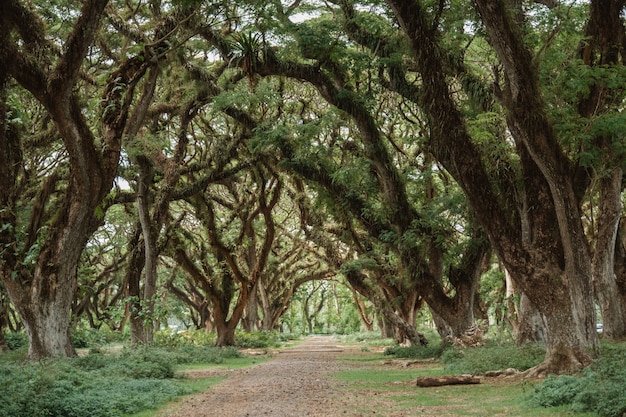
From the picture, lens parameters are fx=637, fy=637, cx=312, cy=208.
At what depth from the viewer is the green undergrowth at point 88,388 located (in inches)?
288

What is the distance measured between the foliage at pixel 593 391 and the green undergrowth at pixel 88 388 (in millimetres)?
5215

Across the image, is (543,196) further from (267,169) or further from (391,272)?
(267,169)

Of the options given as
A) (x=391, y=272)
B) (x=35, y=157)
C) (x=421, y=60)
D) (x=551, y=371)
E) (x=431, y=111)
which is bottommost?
(x=551, y=371)

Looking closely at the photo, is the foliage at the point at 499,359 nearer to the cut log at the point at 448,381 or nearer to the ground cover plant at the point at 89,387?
the cut log at the point at 448,381

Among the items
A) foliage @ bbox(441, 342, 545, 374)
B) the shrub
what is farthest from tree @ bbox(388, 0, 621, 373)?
the shrub

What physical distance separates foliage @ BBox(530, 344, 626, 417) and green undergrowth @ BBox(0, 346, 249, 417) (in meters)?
5.22

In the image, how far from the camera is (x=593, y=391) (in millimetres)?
7039

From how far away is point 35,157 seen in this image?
749 inches

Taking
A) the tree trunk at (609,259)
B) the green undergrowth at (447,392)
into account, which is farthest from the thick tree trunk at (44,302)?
the tree trunk at (609,259)

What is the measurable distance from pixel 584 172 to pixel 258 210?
15653 mm

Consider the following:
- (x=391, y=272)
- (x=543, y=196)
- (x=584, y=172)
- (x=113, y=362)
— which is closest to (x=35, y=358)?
(x=113, y=362)

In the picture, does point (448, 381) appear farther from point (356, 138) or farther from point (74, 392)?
point (356, 138)

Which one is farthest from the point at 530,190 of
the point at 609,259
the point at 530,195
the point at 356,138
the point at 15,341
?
the point at 15,341

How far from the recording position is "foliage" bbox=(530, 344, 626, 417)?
21.4 feet
